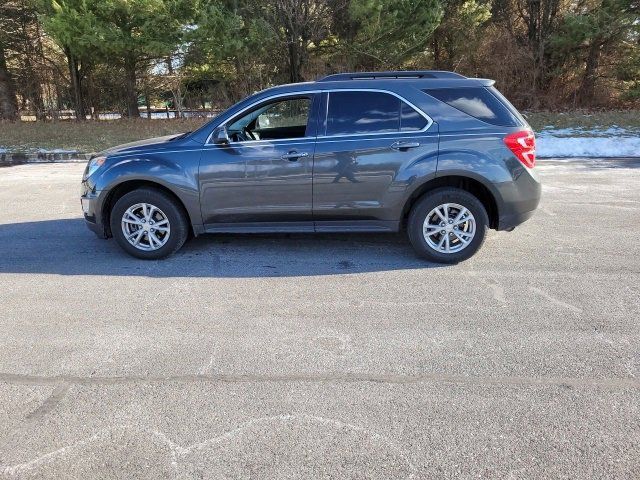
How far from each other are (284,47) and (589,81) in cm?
1320

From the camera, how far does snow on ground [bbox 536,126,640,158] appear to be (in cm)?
1305

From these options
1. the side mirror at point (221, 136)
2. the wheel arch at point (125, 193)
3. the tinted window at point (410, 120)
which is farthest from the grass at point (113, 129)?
the tinted window at point (410, 120)

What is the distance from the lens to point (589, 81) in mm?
21516

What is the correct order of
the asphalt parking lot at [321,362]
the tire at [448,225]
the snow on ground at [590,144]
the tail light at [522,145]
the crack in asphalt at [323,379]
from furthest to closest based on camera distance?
the snow on ground at [590,144] < the tire at [448,225] < the tail light at [522,145] < the crack in asphalt at [323,379] < the asphalt parking lot at [321,362]

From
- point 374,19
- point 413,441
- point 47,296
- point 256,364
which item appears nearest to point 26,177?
point 47,296

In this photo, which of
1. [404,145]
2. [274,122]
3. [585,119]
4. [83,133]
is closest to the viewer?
[404,145]

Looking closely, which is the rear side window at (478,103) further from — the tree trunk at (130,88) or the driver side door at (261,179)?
the tree trunk at (130,88)

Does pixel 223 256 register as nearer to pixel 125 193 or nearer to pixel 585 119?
pixel 125 193

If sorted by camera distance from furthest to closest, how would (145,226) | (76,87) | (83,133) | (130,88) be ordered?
(76,87)
(130,88)
(83,133)
(145,226)

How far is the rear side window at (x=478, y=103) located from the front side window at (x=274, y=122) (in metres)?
1.32

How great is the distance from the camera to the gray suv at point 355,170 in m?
4.96

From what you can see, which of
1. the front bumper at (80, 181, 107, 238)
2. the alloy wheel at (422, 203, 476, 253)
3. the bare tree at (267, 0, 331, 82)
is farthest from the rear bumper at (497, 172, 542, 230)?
the bare tree at (267, 0, 331, 82)

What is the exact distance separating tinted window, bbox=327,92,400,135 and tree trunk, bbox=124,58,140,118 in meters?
18.9

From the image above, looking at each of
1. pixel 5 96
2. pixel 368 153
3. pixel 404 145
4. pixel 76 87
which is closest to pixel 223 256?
pixel 368 153
